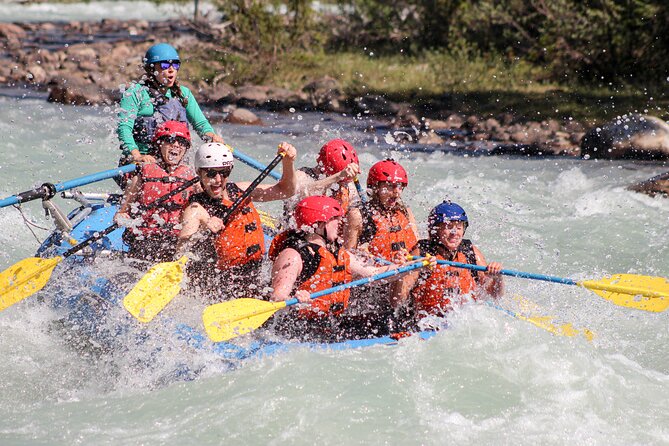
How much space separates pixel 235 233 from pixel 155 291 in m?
0.63

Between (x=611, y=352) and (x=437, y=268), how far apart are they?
1.53 m

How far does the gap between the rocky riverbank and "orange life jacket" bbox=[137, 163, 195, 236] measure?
610cm

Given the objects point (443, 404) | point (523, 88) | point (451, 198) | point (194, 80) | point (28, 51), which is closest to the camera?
point (443, 404)

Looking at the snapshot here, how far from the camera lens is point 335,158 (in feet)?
22.2

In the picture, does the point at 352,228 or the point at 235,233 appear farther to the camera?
the point at 352,228

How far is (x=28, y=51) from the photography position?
836 inches

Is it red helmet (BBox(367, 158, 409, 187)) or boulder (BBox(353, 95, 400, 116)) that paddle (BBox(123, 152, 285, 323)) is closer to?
red helmet (BBox(367, 158, 409, 187))

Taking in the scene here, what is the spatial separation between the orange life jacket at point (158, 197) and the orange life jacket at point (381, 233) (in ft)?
4.13

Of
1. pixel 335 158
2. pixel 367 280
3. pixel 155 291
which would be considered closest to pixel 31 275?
pixel 155 291

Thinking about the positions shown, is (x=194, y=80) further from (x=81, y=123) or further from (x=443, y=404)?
(x=443, y=404)

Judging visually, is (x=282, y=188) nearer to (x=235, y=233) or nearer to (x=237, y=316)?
(x=235, y=233)

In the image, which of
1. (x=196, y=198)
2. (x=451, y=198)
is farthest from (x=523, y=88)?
(x=196, y=198)

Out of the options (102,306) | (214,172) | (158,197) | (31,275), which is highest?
(214,172)

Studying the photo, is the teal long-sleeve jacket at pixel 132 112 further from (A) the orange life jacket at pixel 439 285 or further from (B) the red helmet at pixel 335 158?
(A) the orange life jacket at pixel 439 285
